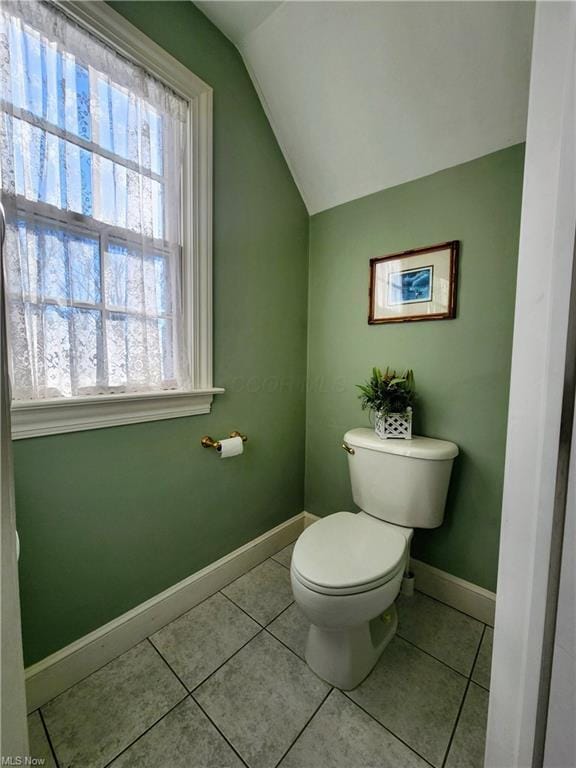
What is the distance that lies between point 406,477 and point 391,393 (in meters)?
0.37

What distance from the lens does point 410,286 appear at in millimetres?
1402

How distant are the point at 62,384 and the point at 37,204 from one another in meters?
0.54

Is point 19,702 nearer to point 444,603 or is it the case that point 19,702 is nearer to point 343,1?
point 444,603

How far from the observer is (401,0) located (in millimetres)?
1040

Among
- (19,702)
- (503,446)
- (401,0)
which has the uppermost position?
(401,0)

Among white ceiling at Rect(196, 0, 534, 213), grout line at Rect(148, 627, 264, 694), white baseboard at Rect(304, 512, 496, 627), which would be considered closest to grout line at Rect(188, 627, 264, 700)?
grout line at Rect(148, 627, 264, 694)

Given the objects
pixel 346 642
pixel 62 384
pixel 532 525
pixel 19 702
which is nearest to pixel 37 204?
pixel 62 384

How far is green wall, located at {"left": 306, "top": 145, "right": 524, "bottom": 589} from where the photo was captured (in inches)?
47.5

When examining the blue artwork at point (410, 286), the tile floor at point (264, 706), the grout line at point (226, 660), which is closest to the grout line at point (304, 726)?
the tile floor at point (264, 706)

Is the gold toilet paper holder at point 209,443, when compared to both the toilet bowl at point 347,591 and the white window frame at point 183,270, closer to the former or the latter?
the white window frame at point 183,270

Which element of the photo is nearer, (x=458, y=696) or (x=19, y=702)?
(x=19, y=702)

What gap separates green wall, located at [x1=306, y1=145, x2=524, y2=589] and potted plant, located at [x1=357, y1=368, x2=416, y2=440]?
11cm

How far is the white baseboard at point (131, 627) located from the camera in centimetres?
97

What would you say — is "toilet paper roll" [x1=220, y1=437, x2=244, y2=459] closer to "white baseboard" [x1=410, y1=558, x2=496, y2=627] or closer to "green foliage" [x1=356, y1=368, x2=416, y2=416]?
"green foliage" [x1=356, y1=368, x2=416, y2=416]
